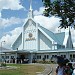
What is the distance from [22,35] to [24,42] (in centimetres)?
221

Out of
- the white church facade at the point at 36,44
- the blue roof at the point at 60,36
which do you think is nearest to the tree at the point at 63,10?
the white church facade at the point at 36,44

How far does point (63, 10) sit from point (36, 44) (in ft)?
205

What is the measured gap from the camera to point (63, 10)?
10258 millimetres

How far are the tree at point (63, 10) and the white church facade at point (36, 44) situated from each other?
53.7 metres

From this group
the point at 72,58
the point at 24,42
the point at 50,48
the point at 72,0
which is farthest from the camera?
the point at 24,42

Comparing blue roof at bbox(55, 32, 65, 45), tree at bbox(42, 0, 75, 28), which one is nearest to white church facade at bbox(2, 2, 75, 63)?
blue roof at bbox(55, 32, 65, 45)

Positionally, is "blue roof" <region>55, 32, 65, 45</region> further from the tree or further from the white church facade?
the tree

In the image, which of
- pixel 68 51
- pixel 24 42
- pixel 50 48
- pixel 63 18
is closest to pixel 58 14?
pixel 63 18

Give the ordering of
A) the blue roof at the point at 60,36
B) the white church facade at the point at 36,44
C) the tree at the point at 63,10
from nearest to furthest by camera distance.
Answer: the tree at the point at 63,10, the white church facade at the point at 36,44, the blue roof at the point at 60,36

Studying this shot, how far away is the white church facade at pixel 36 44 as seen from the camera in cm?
6756

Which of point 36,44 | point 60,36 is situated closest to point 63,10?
point 36,44

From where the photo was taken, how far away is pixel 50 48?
2773 inches

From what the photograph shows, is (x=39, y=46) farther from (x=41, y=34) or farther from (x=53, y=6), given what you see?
(x=53, y=6)

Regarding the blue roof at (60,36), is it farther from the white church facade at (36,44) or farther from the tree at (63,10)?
the tree at (63,10)
